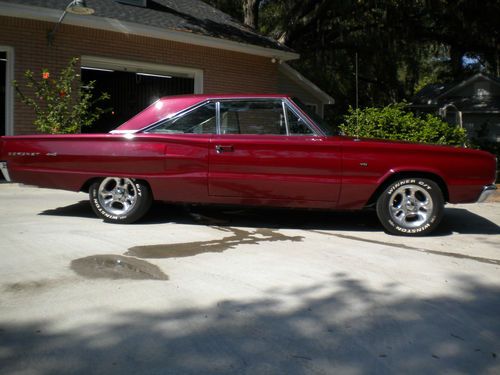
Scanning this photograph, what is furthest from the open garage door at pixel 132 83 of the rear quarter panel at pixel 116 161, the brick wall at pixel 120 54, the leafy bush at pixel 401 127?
the rear quarter panel at pixel 116 161

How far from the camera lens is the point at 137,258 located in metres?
4.38

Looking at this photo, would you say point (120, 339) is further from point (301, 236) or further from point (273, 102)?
point (273, 102)

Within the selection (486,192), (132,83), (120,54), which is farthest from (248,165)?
(132,83)

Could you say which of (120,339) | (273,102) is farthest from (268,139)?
(120,339)

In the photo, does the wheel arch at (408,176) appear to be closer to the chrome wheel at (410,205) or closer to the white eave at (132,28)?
the chrome wheel at (410,205)

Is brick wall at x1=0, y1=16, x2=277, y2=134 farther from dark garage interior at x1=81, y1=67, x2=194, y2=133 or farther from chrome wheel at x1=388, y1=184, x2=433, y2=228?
chrome wheel at x1=388, y1=184, x2=433, y2=228

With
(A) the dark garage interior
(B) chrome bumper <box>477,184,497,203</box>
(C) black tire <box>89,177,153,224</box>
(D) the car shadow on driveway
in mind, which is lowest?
(D) the car shadow on driveway

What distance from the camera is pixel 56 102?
33.1 feet

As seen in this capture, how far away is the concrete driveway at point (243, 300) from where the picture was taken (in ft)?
8.44

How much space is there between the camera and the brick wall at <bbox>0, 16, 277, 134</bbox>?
1009 centimetres

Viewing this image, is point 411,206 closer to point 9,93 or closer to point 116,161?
point 116,161

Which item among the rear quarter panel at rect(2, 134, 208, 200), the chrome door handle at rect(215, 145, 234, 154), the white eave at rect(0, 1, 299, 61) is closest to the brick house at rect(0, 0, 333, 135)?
the white eave at rect(0, 1, 299, 61)

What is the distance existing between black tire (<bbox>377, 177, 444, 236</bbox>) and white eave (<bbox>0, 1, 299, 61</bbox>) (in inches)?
304

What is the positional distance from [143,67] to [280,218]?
23.3 feet
